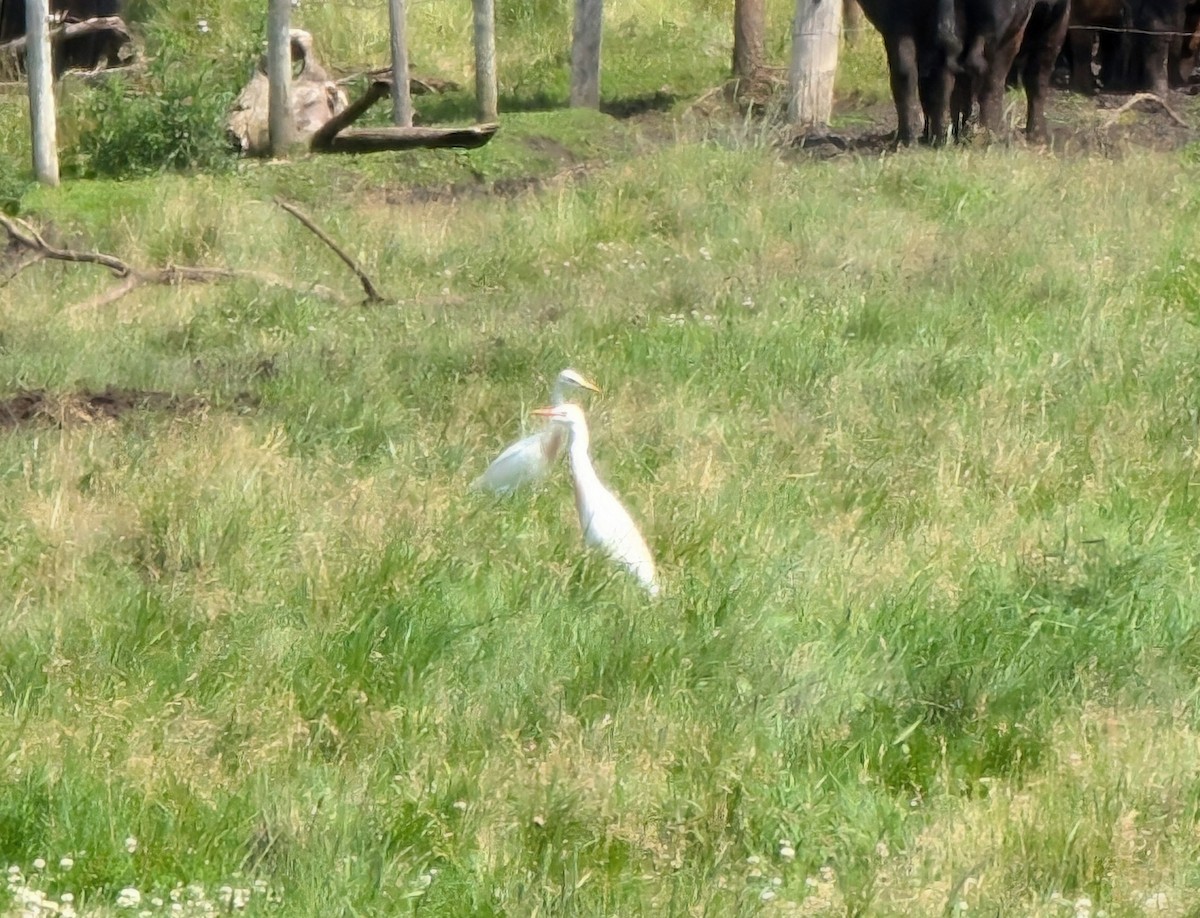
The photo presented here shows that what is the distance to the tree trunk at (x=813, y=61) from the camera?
15.9 meters

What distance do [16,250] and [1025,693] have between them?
7.80 meters

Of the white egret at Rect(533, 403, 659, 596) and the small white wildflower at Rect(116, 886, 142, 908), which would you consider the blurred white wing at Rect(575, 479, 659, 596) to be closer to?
the white egret at Rect(533, 403, 659, 596)

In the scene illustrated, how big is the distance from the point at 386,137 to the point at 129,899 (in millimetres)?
11398

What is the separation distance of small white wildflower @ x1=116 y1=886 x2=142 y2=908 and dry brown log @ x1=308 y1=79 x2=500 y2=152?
10.6 metres

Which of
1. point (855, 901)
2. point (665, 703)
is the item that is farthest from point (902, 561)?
point (855, 901)

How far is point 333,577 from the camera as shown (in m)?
5.04

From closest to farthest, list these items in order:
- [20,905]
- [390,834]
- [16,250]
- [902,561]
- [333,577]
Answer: [20,905], [390,834], [333,577], [902,561], [16,250]

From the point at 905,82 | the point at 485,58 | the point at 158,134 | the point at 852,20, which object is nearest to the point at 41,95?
the point at 158,134

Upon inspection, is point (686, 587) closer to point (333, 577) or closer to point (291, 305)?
point (333, 577)

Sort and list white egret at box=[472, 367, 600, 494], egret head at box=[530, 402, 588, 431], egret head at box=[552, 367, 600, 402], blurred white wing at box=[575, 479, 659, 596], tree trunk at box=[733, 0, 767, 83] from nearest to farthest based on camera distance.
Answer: blurred white wing at box=[575, 479, 659, 596]
egret head at box=[530, 402, 588, 431]
white egret at box=[472, 367, 600, 494]
egret head at box=[552, 367, 600, 402]
tree trunk at box=[733, 0, 767, 83]

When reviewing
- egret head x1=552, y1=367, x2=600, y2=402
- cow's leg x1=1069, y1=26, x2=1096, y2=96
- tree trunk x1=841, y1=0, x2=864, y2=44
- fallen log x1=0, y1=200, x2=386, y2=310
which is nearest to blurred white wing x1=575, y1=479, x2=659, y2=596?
egret head x1=552, y1=367, x2=600, y2=402

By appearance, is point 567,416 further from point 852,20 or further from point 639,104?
point 852,20

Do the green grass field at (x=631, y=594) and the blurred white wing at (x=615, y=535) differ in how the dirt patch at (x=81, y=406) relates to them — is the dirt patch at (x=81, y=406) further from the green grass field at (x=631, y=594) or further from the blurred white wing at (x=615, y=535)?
the blurred white wing at (x=615, y=535)

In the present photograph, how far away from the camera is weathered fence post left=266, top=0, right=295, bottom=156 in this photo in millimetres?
13828
